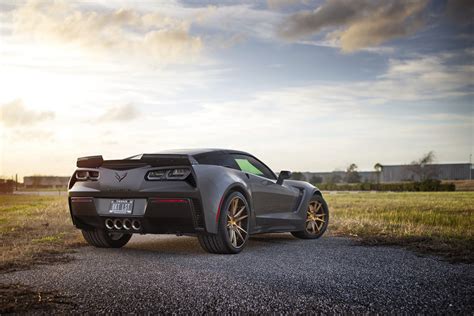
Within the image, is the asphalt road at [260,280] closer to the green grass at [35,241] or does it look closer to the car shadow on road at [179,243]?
the car shadow on road at [179,243]

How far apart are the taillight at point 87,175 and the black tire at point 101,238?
849 millimetres

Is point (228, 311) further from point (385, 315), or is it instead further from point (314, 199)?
point (314, 199)

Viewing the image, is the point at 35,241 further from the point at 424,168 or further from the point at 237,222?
the point at 424,168

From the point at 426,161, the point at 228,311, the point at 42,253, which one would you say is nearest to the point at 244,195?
the point at 42,253

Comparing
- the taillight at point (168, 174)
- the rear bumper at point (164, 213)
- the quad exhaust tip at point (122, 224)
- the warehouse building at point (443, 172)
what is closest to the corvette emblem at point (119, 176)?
the rear bumper at point (164, 213)

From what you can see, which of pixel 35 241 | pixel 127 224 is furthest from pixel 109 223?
pixel 35 241

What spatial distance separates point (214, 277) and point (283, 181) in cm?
363

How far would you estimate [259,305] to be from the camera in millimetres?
4570

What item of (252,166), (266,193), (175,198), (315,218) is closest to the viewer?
(175,198)

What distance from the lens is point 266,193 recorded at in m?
8.45

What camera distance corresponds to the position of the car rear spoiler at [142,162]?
7109mm

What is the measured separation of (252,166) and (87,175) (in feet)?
8.28

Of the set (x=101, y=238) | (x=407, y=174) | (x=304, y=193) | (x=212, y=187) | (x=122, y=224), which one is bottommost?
(x=101, y=238)

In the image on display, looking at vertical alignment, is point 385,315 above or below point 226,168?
below
